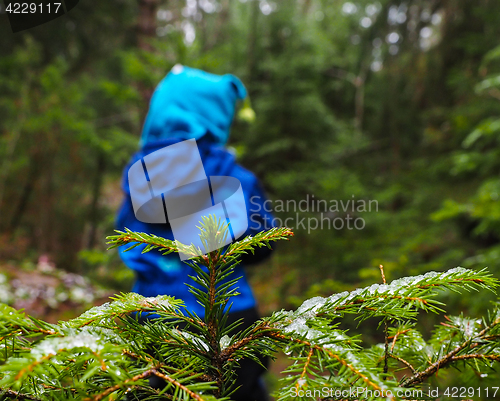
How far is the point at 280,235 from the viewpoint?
1.88ft

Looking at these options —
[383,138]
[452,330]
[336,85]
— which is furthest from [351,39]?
[452,330]

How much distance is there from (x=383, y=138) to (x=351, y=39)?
10.4ft

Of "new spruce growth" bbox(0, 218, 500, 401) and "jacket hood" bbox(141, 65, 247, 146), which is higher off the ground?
"jacket hood" bbox(141, 65, 247, 146)

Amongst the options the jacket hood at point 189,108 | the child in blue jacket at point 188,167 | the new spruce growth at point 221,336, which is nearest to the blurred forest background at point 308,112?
the child in blue jacket at point 188,167

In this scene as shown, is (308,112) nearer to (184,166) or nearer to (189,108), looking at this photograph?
(189,108)

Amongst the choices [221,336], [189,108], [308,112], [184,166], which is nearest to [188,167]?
[184,166]

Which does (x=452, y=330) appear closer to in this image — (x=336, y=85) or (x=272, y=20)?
(x=272, y=20)

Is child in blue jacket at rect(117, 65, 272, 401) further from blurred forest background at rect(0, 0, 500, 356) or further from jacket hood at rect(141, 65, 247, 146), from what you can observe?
blurred forest background at rect(0, 0, 500, 356)

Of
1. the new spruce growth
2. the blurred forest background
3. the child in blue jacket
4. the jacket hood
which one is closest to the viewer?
the new spruce growth

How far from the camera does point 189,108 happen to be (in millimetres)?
1888

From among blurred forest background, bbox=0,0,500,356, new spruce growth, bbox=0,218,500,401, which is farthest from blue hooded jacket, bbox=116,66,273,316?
blurred forest background, bbox=0,0,500,356

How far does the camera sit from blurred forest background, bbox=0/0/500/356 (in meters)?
4.26

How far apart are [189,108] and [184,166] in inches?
18.2

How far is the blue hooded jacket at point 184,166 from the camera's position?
1.47 meters
